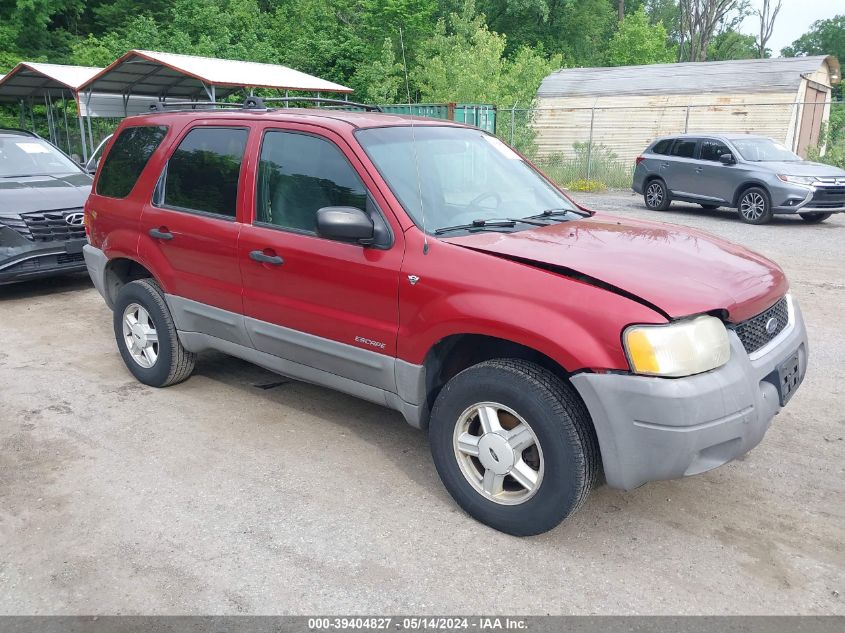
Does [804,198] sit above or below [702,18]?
below

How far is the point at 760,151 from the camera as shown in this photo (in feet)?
45.9

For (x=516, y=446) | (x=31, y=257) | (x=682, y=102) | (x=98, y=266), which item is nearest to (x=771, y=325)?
(x=516, y=446)

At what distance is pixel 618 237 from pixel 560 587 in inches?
68.6

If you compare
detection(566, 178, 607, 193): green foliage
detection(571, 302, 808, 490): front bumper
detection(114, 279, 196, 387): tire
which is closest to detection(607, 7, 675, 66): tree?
detection(566, 178, 607, 193): green foliage

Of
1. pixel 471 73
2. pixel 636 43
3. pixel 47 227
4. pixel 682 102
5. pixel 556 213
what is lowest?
pixel 47 227

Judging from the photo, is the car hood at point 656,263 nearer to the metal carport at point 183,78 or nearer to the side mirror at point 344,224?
the side mirror at point 344,224

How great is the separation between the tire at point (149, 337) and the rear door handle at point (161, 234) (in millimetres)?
392

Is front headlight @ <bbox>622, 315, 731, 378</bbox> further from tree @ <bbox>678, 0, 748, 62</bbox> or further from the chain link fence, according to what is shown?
tree @ <bbox>678, 0, 748, 62</bbox>

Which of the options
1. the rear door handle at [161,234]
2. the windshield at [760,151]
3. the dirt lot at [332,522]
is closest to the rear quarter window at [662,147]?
the windshield at [760,151]

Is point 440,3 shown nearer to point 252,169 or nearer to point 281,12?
point 281,12

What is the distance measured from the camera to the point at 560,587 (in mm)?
2961

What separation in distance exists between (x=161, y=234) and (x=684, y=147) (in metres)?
12.8

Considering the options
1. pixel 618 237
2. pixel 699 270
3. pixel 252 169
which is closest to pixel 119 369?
pixel 252 169

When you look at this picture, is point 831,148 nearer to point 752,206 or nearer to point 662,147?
point 662,147
